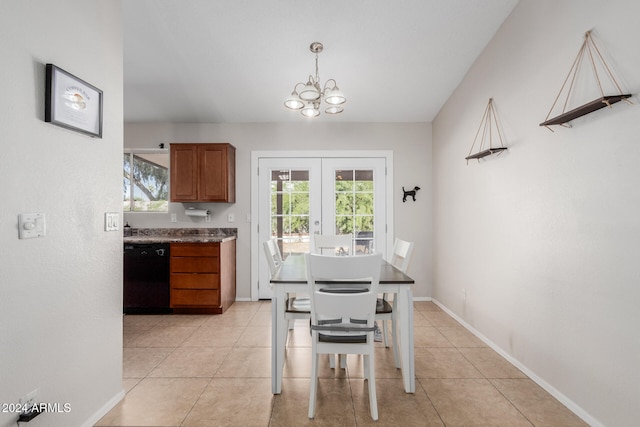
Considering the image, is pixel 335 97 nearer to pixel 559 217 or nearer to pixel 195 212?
pixel 559 217

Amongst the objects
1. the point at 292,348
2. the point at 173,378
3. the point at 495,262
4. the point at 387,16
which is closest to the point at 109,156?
the point at 173,378

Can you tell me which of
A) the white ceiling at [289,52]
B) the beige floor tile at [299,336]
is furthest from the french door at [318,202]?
the beige floor tile at [299,336]

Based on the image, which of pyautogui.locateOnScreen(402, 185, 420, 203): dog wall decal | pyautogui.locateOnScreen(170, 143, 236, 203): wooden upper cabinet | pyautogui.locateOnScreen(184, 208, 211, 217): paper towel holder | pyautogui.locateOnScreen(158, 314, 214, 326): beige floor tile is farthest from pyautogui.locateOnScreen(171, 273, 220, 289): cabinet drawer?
pyautogui.locateOnScreen(402, 185, 420, 203): dog wall decal

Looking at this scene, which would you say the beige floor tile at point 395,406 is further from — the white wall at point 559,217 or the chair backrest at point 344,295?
the white wall at point 559,217

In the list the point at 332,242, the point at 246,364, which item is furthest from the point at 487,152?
the point at 246,364

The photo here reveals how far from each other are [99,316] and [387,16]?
3010 mm

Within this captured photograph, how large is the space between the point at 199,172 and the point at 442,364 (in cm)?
342

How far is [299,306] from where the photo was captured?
7.70ft

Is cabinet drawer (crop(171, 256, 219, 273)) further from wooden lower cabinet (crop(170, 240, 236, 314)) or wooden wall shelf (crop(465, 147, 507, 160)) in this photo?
wooden wall shelf (crop(465, 147, 507, 160))

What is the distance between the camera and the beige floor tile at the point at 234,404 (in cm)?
175

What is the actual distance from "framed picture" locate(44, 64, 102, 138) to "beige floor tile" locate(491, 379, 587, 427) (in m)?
2.97

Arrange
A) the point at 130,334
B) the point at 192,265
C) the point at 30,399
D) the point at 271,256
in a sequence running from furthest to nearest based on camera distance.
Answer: the point at 192,265 → the point at 130,334 → the point at 271,256 → the point at 30,399

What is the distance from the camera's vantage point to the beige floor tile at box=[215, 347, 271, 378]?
89.4 inches

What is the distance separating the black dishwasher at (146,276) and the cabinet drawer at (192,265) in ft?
0.36
